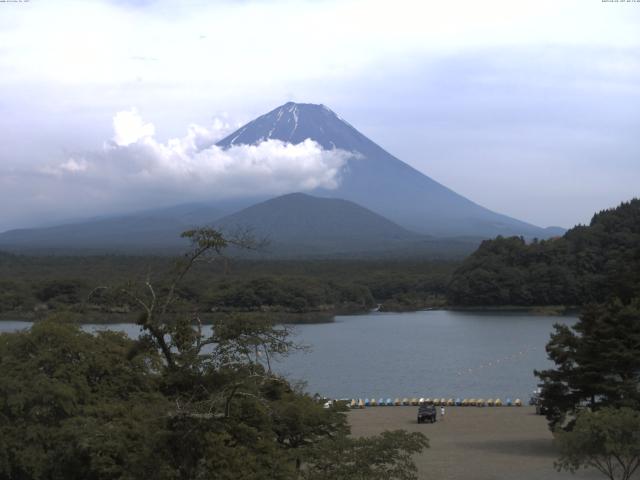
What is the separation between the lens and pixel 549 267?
60469 millimetres

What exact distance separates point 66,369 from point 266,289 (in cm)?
4284

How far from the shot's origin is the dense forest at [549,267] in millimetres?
59406

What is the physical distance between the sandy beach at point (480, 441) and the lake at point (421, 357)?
A: 2.63m

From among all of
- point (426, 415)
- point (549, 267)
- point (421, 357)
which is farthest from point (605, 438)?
point (549, 267)

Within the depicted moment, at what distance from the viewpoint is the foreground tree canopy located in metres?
6.77

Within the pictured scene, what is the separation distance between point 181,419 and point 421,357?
1125 inches

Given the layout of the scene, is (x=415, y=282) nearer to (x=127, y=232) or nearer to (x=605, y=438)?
(x=605, y=438)

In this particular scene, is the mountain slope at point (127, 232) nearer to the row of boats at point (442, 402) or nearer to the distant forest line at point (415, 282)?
the distant forest line at point (415, 282)

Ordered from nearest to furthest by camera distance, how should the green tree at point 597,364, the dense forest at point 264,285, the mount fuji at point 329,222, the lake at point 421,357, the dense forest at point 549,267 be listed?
1. the green tree at point 597,364
2. the lake at point 421,357
3. the dense forest at point 264,285
4. the dense forest at point 549,267
5. the mount fuji at point 329,222

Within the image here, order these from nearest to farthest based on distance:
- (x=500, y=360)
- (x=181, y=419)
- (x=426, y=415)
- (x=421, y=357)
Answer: (x=181, y=419) < (x=426, y=415) < (x=500, y=360) < (x=421, y=357)

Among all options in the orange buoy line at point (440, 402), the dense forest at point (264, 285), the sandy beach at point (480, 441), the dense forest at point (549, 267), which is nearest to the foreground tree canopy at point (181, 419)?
the sandy beach at point (480, 441)

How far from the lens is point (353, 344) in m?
39.2

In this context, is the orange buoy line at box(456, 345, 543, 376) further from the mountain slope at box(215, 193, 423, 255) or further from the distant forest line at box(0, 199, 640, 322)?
the mountain slope at box(215, 193, 423, 255)

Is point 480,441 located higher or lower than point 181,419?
lower
